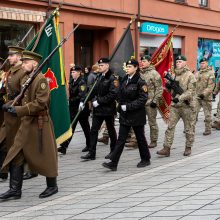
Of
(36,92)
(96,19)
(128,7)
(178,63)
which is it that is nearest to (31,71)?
(36,92)

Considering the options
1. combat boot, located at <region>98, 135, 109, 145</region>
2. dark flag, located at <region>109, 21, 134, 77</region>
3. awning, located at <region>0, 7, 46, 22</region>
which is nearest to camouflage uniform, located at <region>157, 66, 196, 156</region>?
dark flag, located at <region>109, 21, 134, 77</region>

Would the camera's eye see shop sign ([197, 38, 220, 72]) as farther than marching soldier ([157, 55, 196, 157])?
Yes

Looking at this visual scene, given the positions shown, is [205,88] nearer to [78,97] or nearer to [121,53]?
[121,53]

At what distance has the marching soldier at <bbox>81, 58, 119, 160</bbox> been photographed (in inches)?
363

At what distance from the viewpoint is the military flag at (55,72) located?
27.7 feet

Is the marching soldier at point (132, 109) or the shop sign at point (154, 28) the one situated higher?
the shop sign at point (154, 28)

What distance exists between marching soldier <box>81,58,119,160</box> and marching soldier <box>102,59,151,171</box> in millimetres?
618

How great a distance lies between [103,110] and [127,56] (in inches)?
68.3

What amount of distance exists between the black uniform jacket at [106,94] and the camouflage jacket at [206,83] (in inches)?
175

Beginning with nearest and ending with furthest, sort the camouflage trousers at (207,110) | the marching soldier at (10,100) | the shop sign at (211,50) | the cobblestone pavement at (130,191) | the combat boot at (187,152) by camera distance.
Result: the cobblestone pavement at (130,191) < the marching soldier at (10,100) < the combat boot at (187,152) < the camouflage trousers at (207,110) < the shop sign at (211,50)

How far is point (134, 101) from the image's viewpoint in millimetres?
8391

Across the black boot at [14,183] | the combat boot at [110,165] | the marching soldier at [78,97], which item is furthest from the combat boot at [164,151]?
the black boot at [14,183]

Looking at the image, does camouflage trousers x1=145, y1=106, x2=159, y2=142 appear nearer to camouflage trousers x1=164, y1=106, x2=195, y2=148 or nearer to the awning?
camouflage trousers x1=164, y1=106, x2=195, y2=148

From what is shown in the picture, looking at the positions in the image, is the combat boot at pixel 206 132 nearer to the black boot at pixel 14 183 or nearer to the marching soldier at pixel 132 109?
the marching soldier at pixel 132 109
